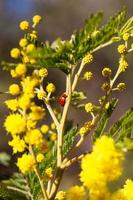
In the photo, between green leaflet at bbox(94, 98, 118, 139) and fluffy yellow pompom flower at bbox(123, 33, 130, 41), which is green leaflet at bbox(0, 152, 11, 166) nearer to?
green leaflet at bbox(94, 98, 118, 139)

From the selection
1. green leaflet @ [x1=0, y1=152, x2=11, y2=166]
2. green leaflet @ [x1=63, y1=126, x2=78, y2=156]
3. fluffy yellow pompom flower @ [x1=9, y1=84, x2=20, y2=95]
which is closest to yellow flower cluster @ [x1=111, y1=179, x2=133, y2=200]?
green leaflet @ [x1=63, y1=126, x2=78, y2=156]

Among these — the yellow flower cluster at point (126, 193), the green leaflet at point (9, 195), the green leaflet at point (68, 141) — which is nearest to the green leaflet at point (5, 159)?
the green leaflet at point (9, 195)

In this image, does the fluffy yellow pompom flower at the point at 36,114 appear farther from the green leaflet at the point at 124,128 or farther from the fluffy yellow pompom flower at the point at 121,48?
the fluffy yellow pompom flower at the point at 121,48

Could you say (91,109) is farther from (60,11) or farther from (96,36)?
(60,11)

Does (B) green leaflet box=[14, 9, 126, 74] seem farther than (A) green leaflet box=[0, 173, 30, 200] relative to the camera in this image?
No

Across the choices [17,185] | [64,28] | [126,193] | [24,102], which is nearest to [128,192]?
[126,193]

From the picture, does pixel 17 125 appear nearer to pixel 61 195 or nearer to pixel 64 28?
pixel 61 195
